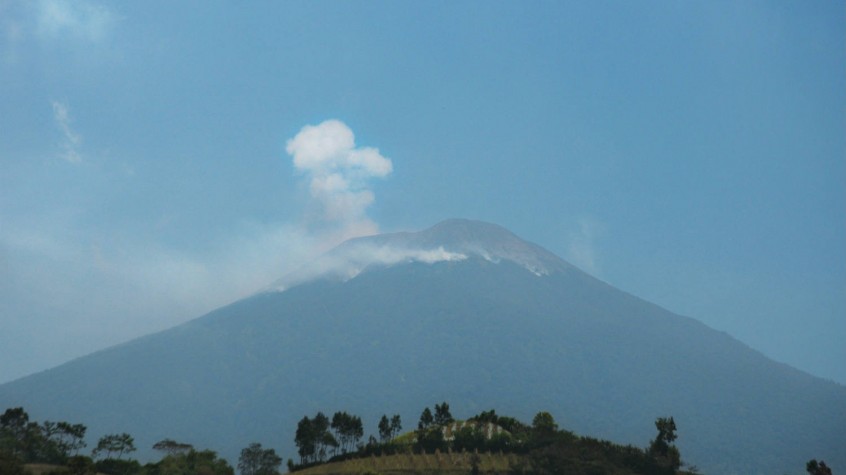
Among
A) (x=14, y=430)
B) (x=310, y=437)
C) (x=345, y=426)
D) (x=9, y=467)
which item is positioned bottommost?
(x=9, y=467)

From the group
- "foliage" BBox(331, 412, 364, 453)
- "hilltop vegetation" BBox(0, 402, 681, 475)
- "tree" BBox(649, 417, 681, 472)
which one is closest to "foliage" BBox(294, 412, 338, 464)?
"hilltop vegetation" BBox(0, 402, 681, 475)

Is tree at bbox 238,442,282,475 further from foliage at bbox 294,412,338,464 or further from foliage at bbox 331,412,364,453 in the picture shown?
foliage at bbox 331,412,364,453

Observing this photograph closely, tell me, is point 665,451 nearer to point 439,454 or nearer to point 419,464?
point 439,454

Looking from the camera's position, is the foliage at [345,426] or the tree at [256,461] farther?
the tree at [256,461]

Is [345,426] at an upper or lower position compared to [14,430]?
lower

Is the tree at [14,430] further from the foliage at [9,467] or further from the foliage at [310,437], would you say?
the foliage at [310,437]

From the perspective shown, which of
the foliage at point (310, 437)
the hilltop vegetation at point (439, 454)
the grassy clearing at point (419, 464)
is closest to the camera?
the grassy clearing at point (419, 464)

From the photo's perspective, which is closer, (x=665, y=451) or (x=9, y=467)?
(x=9, y=467)

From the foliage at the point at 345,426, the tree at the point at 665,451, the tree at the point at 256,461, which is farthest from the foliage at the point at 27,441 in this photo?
the tree at the point at 665,451

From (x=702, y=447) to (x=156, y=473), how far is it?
172 metres

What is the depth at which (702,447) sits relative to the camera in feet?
626

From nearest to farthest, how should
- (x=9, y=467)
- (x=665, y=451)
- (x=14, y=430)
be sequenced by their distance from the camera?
(x=9, y=467)
(x=665, y=451)
(x=14, y=430)

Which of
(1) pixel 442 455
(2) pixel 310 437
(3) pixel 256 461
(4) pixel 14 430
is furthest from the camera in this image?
(3) pixel 256 461

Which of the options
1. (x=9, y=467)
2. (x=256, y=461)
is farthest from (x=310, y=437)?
(x=9, y=467)
